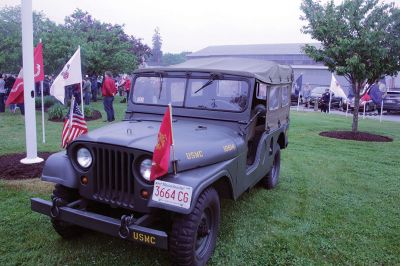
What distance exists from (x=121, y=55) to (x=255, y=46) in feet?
129

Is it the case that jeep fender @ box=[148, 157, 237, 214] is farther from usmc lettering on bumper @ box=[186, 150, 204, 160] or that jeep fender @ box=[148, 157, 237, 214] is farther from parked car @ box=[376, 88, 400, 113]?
→ parked car @ box=[376, 88, 400, 113]

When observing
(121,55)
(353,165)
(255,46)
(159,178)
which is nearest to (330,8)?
(353,165)

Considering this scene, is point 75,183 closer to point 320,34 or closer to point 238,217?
point 238,217

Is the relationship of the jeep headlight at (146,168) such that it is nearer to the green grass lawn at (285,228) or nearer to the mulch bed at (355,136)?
the green grass lawn at (285,228)

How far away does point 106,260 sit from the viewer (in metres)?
3.72

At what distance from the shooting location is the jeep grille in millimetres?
3422

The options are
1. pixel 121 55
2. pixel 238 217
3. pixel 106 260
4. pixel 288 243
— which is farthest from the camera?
pixel 121 55

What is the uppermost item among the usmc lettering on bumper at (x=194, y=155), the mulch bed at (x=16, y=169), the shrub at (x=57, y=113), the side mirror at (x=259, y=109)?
the side mirror at (x=259, y=109)

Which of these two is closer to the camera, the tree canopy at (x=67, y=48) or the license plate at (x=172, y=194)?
the license plate at (x=172, y=194)

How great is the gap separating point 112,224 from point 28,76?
441cm

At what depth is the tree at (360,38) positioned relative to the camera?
1111cm

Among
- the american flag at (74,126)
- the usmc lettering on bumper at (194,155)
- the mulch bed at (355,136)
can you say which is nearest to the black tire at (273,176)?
the usmc lettering on bumper at (194,155)

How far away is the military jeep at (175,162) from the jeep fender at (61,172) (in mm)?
10

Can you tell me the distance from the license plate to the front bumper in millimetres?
257
